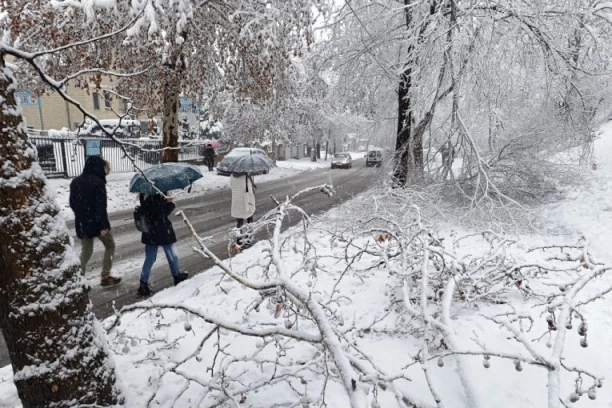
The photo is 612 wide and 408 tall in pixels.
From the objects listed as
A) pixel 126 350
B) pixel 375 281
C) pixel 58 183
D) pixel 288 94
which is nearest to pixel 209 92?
pixel 288 94

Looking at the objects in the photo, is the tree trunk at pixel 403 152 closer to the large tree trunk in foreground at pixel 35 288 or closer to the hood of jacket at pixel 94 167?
the hood of jacket at pixel 94 167

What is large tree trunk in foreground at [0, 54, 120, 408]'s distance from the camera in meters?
1.83

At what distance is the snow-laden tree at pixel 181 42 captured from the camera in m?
7.41

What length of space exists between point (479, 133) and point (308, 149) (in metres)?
41.9

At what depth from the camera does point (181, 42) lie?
293 inches

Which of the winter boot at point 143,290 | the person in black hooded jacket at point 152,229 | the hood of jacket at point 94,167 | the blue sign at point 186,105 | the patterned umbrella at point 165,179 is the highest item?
the blue sign at point 186,105

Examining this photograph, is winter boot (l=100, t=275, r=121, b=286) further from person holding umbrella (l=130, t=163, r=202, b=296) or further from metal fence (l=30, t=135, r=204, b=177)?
metal fence (l=30, t=135, r=204, b=177)

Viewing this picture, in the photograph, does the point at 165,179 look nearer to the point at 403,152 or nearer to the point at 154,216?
the point at 154,216

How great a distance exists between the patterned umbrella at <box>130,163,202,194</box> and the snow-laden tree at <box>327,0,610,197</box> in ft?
12.1

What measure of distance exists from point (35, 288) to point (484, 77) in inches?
321

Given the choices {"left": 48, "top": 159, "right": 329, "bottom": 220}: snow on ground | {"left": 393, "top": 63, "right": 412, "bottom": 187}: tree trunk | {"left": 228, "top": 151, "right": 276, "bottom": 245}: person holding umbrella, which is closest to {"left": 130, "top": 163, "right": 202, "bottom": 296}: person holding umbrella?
{"left": 228, "top": 151, "right": 276, "bottom": 245}: person holding umbrella

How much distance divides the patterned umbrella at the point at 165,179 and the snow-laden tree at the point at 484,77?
3.69 metres

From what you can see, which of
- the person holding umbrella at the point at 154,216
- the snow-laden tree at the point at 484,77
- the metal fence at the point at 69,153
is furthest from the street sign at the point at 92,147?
the person holding umbrella at the point at 154,216

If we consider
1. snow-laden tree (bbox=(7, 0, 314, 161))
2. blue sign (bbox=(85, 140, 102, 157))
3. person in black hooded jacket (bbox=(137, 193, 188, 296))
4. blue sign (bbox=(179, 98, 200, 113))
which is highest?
snow-laden tree (bbox=(7, 0, 314, 161))
